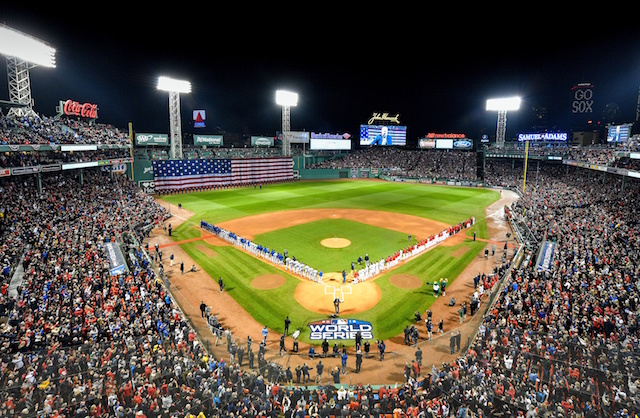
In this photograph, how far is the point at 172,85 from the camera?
6069 centimetres

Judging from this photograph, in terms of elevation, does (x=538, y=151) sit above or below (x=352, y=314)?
above

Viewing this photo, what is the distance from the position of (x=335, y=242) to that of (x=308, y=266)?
23.5 ft

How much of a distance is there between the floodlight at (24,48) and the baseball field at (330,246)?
75.5ft

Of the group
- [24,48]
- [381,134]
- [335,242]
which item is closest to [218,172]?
[24,48]

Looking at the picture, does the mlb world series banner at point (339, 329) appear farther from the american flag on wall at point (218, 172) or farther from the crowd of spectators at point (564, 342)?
the american flag on wall at point (218, 172)

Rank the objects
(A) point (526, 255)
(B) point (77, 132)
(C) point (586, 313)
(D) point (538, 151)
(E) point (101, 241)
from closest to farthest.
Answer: (C) point (586, 313) < (E) point (101, 241) < (A) point (526, 255) < (B) point (77, 132) < (D) point (538, 151)

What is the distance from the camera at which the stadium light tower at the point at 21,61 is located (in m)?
37.0

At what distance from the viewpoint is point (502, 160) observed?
8956 centimetres

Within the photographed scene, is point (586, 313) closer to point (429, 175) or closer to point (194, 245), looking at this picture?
point (194, 245)

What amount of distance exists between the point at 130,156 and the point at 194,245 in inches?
1253

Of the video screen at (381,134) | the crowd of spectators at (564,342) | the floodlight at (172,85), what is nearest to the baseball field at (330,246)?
the crowd of spectators at (564,342)

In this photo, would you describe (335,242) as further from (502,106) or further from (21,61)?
(502,106)

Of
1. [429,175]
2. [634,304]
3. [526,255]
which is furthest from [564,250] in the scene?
[429,175]

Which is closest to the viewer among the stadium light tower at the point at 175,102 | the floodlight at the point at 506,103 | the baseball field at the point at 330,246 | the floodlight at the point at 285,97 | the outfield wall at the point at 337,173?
the baseball field at the point at 330,246
